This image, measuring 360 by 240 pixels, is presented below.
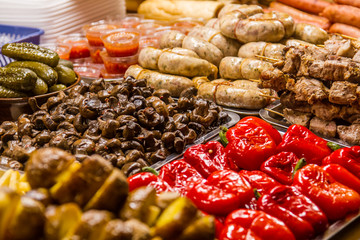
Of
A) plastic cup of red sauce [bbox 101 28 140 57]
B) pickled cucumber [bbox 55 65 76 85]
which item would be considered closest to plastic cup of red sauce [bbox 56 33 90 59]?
plastic cup of red sauce [bbox 101 28 140 57]

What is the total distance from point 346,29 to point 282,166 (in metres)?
3.75

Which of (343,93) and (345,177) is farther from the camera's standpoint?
(343,93)

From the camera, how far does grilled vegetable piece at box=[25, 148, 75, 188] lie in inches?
54.7

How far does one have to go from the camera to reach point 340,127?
2.83m

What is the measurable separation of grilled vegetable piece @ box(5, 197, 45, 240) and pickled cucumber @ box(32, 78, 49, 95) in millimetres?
2306

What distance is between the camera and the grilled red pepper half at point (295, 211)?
1.71 m

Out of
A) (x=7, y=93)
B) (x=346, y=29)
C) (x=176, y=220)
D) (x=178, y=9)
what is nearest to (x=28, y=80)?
(x=7, y=93)

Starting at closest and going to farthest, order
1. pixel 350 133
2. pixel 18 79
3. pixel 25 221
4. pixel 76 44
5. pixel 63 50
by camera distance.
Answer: pixel 25 221, pixel 350 133, pixel 18 79, pixel 63 50, pixel 76 44

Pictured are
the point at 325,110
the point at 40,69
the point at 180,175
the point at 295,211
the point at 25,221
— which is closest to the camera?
the point at 25,221

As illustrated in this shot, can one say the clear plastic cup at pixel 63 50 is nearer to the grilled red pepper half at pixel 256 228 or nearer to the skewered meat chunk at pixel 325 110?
the skewered meat chunk at pixel 325 110

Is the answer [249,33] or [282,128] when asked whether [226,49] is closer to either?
[249,33]

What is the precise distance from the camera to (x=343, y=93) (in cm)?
268

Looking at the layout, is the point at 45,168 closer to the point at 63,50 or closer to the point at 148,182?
the point at 148,182

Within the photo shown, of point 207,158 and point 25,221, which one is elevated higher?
point 25,221
